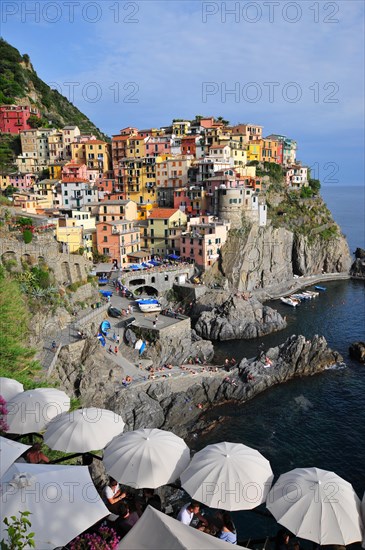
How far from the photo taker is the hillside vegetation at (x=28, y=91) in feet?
288

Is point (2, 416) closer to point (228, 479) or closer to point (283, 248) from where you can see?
point (228, 479)

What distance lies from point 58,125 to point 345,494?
97274 millimetres

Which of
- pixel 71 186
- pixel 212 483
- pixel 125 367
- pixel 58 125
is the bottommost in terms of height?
pixel 125 367

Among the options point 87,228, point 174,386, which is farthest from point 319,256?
point 174,386

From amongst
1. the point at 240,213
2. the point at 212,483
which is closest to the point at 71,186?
the point at 240,213

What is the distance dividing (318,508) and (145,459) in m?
3.61

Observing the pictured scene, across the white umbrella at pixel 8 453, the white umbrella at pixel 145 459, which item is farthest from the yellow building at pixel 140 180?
the white umbrella at pixel 8 453

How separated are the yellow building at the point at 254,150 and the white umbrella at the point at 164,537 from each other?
72.5 metres

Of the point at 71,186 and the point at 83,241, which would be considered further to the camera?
the point at 71,186

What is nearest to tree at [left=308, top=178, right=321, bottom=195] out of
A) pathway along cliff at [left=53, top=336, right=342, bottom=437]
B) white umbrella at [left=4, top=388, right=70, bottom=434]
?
pathway along cliff at [left=53, top=336, right=342, bottom=437]

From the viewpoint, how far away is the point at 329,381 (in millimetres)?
34906

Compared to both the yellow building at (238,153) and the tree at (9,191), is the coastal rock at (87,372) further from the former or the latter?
the yellow building at (238,153)

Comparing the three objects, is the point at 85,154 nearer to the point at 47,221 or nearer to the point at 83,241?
the point at 83,241

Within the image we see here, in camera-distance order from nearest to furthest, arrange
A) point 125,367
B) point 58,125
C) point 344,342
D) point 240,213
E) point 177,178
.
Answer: point 125,367, point 344,342, point 240,213, point 177,178, point 58,125
